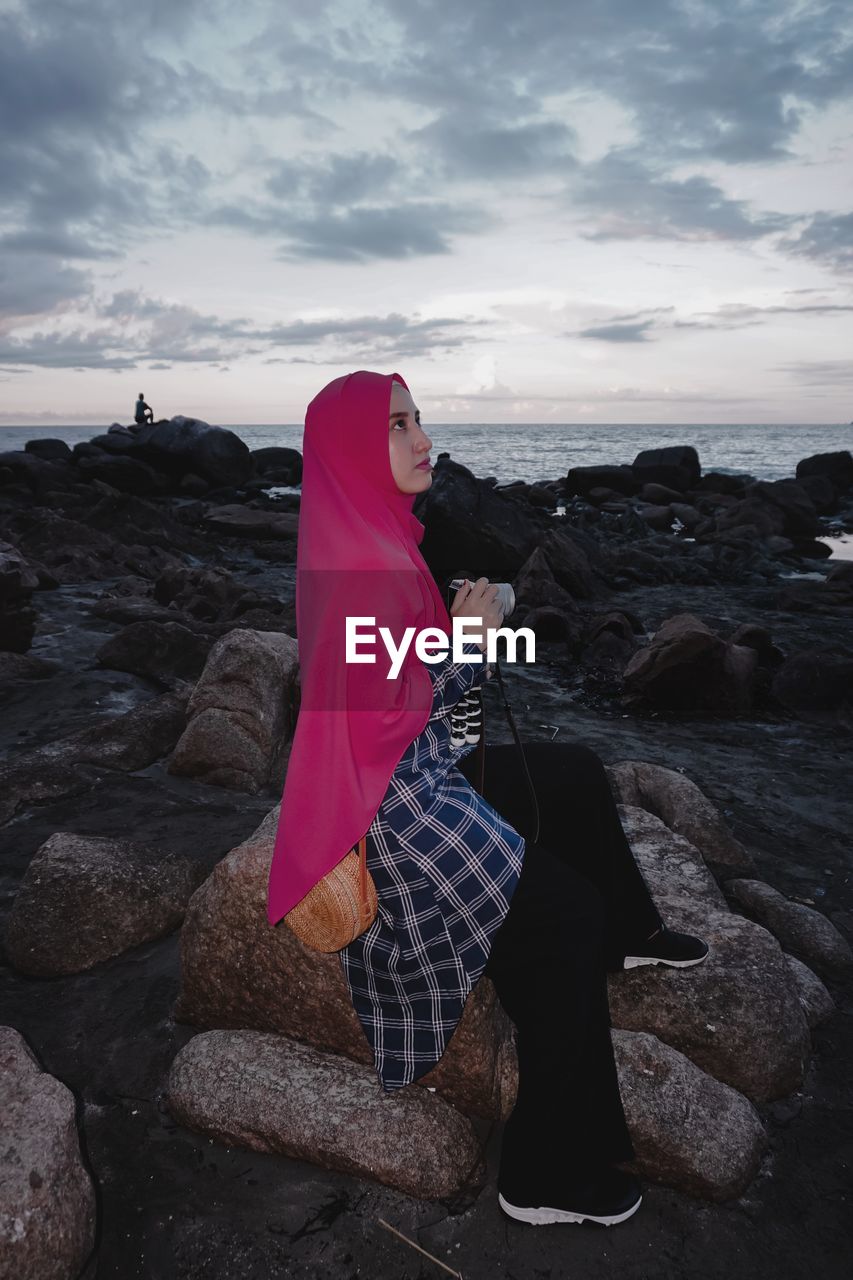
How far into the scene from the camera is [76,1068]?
2760 millimetres

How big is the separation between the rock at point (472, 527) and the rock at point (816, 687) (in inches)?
202

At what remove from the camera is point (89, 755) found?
507 cm

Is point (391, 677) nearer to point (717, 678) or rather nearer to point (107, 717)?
point (107, 717)

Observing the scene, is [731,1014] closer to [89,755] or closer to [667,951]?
[667,951]

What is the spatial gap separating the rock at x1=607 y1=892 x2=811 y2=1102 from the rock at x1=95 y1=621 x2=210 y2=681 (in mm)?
4776

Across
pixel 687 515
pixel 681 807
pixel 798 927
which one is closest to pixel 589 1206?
pixel 798 927

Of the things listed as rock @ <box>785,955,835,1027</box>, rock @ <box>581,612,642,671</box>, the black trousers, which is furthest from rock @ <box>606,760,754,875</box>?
rock @ <box>581,612,642,671</box>

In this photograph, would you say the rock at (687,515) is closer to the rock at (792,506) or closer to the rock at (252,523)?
the rock at (792,506)

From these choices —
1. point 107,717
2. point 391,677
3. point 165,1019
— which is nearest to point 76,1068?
point 165,1019

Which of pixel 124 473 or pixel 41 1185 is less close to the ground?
pixel 124 473

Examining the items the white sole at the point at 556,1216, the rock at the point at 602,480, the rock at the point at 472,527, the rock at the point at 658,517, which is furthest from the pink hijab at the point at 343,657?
the rock at the point at 602,480

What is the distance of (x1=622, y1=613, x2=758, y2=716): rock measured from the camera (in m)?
7.01

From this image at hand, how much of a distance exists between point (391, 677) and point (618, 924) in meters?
1.29

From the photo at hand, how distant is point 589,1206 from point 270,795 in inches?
121
